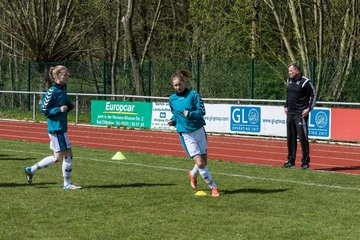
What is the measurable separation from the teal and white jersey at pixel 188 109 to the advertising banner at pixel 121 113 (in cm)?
1555

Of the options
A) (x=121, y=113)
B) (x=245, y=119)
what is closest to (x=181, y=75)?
(x=245, y=119)

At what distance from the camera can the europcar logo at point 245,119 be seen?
22875 millimetres

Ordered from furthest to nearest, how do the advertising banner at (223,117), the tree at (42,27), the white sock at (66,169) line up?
1. the tree at (42,27)
2. the advertising banner at (223,117)
3. the white sock at (66,169)

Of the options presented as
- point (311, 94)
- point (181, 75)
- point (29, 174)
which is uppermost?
point (181, 75)

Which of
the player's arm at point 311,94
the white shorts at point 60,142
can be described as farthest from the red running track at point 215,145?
the white shorts at point 60,142

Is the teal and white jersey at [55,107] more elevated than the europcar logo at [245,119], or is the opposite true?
the teal and white jersey at [55,107]

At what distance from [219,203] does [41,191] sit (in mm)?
2713

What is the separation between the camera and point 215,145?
20594 millimetres

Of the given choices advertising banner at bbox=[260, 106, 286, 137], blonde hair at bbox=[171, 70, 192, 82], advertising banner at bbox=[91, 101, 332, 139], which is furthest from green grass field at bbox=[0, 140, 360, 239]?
advertising banner at bbox=[260, 106, 286, 137]

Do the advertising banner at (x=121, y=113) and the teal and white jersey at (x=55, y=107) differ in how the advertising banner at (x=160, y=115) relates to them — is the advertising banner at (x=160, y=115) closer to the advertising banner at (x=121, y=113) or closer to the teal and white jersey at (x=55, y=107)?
the advertising banner at (x=121, y=113)

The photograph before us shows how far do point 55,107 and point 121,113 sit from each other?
1628cm

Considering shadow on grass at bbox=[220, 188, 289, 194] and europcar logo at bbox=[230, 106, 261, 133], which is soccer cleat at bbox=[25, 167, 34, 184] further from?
europcar logo at bbox=[230, 106, 261, 133]

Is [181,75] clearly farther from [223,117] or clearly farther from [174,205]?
[223,117]

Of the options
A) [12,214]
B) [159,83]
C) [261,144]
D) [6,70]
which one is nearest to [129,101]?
[159,83]
